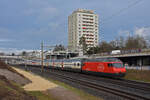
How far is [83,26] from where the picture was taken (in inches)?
5738

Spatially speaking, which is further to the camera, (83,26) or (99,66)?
(83,26)

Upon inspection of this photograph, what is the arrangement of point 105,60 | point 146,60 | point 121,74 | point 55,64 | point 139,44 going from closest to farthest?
point 121,74 → point 105,60 → point 146,60 → point 55,64 → point 139,44

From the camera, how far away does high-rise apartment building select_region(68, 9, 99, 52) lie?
144725 mm

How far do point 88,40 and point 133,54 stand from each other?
10075 centimetres

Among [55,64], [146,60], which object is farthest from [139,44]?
[55,64]

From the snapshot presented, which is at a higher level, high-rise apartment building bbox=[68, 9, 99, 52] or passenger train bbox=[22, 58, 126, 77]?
high-rise apartment building bbox=[68, 9, 99, 52]

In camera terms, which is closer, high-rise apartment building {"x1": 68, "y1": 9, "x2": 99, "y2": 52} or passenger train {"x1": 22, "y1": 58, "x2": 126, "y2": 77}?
passenger train {"x1": 22, "y1": 58, "x2": 126, "y2": 77}

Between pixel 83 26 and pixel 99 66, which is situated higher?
pixel 83 26

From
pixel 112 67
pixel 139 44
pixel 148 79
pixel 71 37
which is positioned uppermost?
pixel 71 37

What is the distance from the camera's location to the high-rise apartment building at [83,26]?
475 ft

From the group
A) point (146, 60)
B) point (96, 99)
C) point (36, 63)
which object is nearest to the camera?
point (96, 99)

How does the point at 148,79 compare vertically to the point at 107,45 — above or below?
below

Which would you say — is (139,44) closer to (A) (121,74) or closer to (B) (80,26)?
(A) (121,74)

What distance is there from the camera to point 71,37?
153 metres
